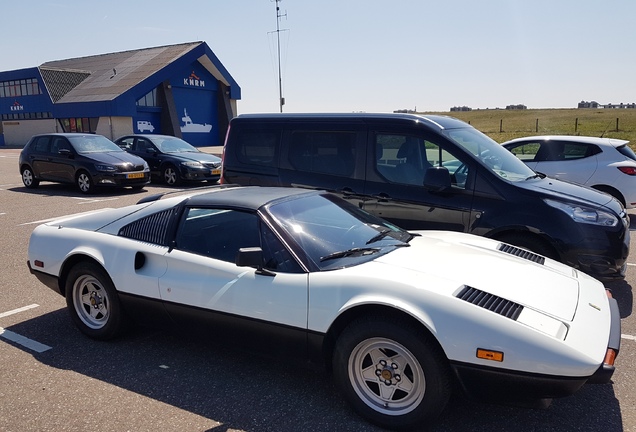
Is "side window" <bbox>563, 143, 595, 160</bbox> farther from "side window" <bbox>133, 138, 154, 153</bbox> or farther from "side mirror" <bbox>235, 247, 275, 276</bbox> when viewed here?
"side window" <bbox>133, 138, 154, 153</bbox>

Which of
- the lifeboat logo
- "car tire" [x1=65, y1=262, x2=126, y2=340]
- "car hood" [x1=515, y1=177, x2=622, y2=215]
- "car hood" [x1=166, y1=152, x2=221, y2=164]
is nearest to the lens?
"car tire" [x1=65, y1=262, x2=126, y2=340]

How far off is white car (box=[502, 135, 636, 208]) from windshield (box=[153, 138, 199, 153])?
33.8 ft

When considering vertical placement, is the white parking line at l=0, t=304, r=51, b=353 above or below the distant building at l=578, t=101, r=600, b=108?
below

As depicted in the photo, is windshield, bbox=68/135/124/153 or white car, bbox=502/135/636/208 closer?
white car, bbox=502/135/636/208

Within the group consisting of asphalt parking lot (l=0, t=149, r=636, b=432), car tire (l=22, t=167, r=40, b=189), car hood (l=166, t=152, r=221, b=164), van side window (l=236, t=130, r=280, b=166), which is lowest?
asphalt parking lot (l=0, t=149, r=636, b=432)

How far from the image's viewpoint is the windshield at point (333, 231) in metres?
3.28

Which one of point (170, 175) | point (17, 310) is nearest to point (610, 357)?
point (17, 310)

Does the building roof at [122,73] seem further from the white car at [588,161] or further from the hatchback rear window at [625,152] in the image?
the hatchback rear window at [625,152]

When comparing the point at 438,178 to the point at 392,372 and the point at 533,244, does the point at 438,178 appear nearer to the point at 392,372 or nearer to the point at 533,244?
the point at 533,244

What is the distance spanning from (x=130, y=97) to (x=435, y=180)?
A: 31634 mm

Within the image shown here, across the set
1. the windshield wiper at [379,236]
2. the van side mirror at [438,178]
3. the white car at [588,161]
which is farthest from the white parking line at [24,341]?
the white car at [588,161]

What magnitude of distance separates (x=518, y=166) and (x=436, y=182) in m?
1.29

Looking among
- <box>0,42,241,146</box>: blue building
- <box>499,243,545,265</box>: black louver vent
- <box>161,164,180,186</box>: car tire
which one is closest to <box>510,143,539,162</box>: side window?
<box>499,243,545,265</box>: black louver vent

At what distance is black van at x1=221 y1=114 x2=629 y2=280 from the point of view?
480 cm
